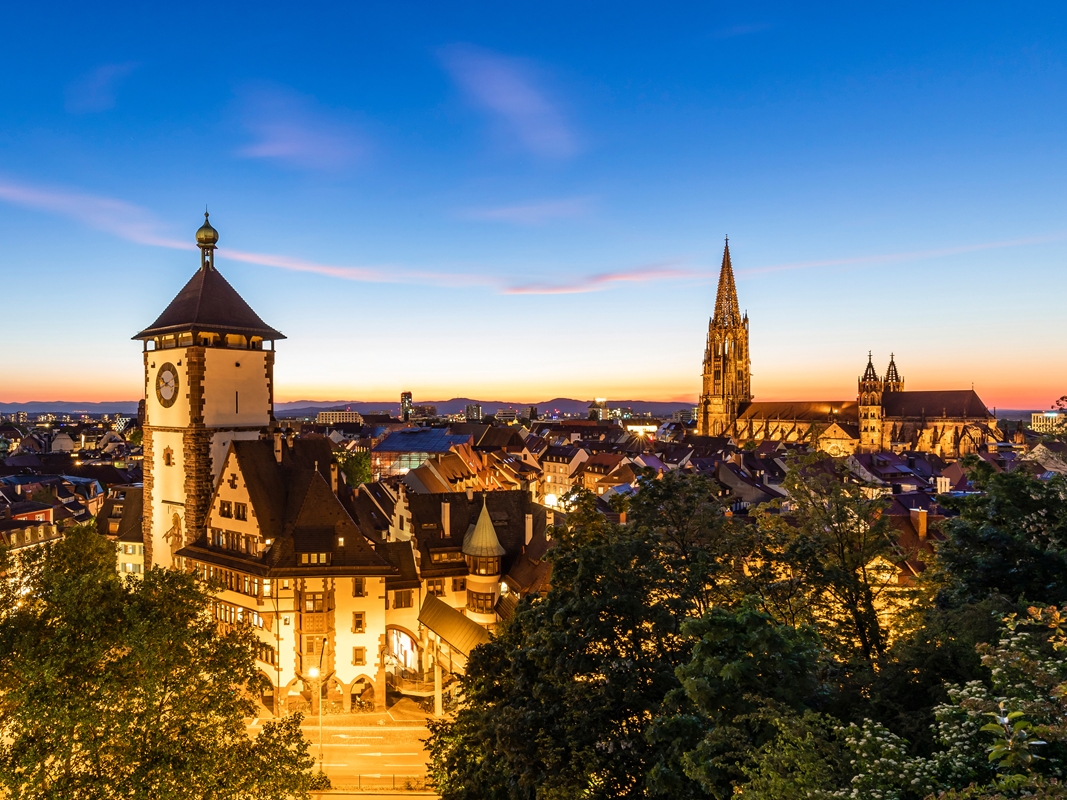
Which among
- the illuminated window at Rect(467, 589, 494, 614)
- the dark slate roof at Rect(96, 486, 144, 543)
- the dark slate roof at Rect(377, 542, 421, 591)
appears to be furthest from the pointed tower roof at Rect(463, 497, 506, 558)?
the dark slate roof at Rect(96, 486, 144, 543)

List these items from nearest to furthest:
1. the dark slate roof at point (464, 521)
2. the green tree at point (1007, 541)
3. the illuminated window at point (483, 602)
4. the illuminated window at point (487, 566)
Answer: the green tree at point (1007, 541)
the illuminated window at point (487, 566)
the illuminated window at point (483, 602)
the dark slate roof at point (464, 521)

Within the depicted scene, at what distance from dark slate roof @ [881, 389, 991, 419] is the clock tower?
568 feet

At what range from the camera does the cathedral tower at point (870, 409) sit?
182m

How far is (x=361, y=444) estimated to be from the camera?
7416 inches

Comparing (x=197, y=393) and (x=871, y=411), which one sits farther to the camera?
(x=871, y=411)

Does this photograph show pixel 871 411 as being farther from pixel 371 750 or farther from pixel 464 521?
pixel 371 750

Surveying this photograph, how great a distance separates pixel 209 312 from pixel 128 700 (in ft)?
102

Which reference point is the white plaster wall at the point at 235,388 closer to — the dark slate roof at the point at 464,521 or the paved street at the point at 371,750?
the dark slate roof at the point at 464,521

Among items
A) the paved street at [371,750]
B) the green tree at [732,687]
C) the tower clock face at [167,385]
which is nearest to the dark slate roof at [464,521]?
the paved street at [371,750]

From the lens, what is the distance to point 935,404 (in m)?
180

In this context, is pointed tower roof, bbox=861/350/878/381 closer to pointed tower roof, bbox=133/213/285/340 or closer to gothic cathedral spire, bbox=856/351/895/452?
gothic cathedral spire, bbox=856/351/895/452

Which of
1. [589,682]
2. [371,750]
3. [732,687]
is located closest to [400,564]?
[371,750]

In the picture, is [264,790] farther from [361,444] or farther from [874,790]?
[361,444]

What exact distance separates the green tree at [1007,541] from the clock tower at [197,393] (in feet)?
137
